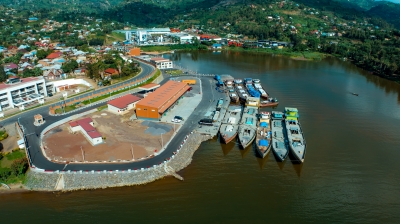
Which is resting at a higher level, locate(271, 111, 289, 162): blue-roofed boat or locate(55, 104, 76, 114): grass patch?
locate(55, 104, 76, 114): grass patch

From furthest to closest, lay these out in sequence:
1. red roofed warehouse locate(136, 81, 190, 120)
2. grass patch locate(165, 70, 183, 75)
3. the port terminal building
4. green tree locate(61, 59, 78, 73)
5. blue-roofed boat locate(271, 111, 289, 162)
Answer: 1. grass patch locate(165, 70, 183, 75)
2. green tree locate(61, 59, 78, 73)
3. the port terminal building
4. red roofed warehouse locate(136, 81, 190, 120)
5. blue-roofed boat locate(271, 111, 289, 162)

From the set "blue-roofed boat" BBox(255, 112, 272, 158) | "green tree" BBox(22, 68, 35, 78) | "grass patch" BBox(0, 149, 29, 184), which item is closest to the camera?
"grass patch" BBox(0, 149, 29, 184)

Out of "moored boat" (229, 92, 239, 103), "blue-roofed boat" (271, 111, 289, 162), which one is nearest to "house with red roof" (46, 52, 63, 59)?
"moored boat" (229, 92, 239, 103)

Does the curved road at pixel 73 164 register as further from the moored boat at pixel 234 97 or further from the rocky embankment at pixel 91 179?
the moored boat at pixel 234 97

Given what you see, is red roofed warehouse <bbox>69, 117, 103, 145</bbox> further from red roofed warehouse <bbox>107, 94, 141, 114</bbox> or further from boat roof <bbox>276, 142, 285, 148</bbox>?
boat roof <bbox>276, 142, 285, 148</bbox>

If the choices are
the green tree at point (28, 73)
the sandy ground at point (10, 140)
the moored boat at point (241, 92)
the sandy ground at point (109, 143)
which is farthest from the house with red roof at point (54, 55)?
the moored boat at point (241, 92)
